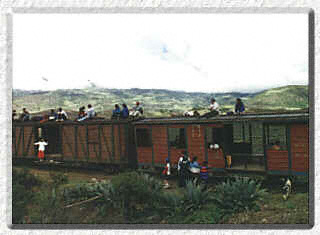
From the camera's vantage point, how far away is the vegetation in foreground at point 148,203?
627cm

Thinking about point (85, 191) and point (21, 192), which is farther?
point (85, 191)

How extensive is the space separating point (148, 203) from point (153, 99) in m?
2.82

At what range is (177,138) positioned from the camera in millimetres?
8273

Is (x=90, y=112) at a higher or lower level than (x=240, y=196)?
higher

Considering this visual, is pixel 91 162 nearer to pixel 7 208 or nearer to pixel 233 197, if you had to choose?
pixel 7 208

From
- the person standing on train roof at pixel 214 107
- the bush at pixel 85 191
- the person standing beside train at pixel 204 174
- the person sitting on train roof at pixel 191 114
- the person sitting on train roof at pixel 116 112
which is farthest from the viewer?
the person sitting on train roof at pixel 116 112

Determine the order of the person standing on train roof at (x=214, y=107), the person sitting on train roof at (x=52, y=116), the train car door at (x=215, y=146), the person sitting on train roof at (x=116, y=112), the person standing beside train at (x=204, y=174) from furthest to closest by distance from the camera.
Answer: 1. the person sitting on train roof at (x=116, y=112)
2. the person sitting on train roof at (x=52, y=116)
3. the train car door at (x=215, y=146)
4. the person standing on train roof at (x=214, y=107)
5. the person standing beside train at (x=204, y=174)

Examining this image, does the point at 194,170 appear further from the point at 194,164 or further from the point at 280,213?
the point at 280,213

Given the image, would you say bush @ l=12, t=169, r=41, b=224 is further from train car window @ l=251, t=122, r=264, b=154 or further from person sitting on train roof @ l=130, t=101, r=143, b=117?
train car window @ l=251, t=122, r=264, b=154

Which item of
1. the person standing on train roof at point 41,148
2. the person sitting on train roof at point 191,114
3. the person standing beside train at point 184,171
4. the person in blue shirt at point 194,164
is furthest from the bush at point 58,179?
the person sitting on train roof at point 191,114

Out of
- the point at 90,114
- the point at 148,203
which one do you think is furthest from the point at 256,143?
the point at 90,114

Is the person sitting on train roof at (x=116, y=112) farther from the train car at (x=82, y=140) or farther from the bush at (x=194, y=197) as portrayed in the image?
the bush at (x=194, y=197)

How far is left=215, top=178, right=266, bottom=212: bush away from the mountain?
1.92m

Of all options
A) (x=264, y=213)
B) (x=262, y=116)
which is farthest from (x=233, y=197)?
(x=262, y=116)
